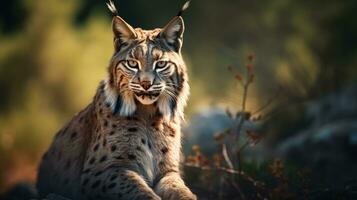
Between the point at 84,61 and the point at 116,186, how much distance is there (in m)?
9.92

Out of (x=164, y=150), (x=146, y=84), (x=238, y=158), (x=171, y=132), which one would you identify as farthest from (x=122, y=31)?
(x=238, y=158)

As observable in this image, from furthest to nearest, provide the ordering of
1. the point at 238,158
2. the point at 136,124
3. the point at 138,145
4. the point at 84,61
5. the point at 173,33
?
1. the point at 84,61
2. the point at 238,158
3. the point at 173,33
4. the point at 136,124
5. the point at 138,145

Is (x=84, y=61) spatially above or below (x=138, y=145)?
above

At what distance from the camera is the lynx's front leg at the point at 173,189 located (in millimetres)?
8258

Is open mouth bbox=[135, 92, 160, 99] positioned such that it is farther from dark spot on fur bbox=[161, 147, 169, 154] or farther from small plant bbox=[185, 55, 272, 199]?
small plant bbox=[185, 55, 272, 199]

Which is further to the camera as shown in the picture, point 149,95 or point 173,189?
point 149,95

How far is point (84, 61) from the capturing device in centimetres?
1808

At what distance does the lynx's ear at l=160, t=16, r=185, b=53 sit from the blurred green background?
6846 millimetres

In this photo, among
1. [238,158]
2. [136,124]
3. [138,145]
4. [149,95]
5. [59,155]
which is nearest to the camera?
[149,95]

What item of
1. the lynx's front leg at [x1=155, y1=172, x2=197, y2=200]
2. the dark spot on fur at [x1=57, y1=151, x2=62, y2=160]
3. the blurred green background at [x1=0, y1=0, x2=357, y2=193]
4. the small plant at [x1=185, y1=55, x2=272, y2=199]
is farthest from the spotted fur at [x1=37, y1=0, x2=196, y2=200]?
the blurred green background at [x1=0, y1=0, x2=357, y2=193]

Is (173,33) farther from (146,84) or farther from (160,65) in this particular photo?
(146,84)

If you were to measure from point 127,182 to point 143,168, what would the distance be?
0.33m

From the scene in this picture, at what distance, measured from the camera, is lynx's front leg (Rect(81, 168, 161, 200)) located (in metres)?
8.20

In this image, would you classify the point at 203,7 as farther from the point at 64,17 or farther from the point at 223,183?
the point at 223,183
